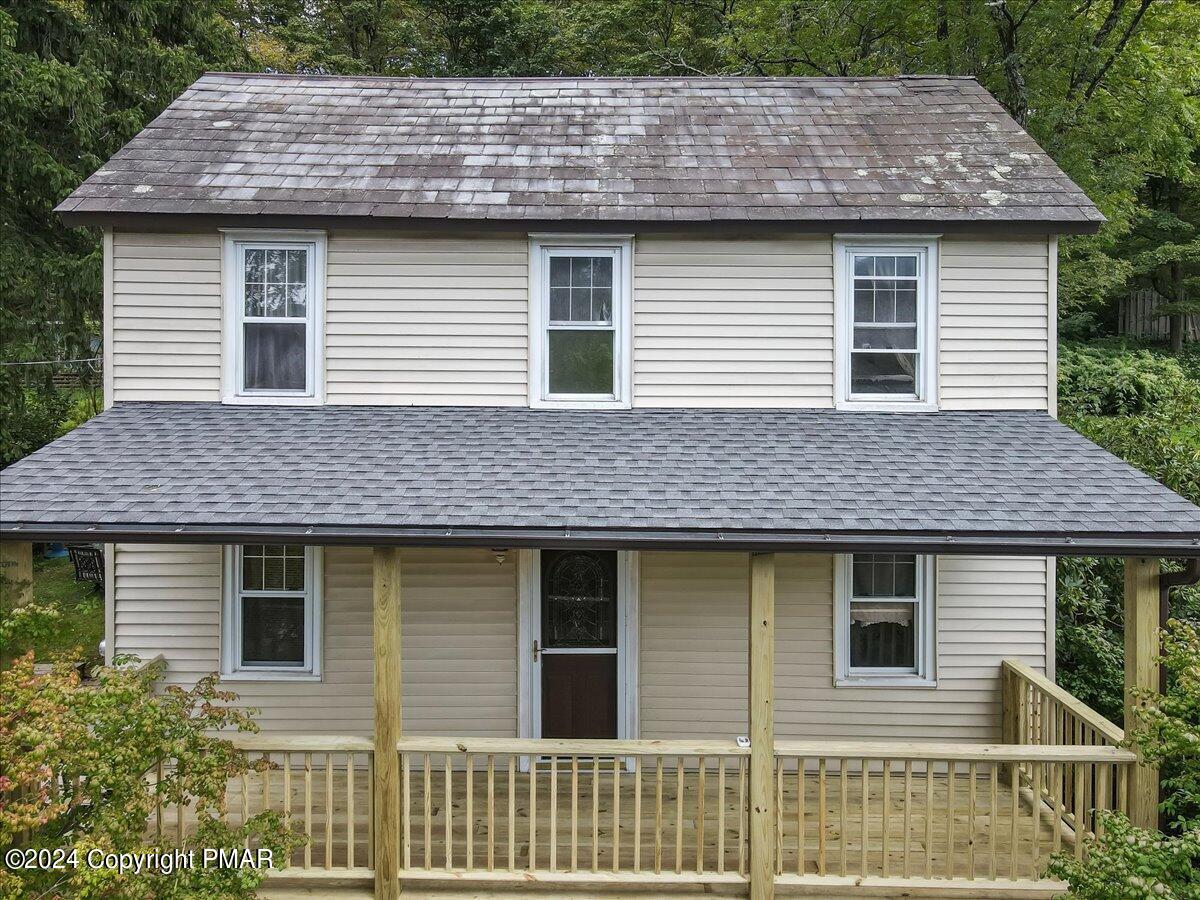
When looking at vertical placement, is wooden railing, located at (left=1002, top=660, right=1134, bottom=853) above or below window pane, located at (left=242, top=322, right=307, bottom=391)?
below

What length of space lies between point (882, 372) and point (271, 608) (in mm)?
6486

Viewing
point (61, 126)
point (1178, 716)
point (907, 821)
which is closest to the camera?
point (1178, 716)

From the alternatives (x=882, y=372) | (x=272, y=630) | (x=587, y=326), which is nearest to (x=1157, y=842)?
(x=882, y=372)

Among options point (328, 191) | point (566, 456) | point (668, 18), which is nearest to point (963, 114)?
point (566, 456)

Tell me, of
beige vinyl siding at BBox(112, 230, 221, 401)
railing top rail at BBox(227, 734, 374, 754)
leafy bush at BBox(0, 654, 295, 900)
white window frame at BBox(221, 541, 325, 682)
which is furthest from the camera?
beige vinyl siding at BBox(112, 230, 221, 401)

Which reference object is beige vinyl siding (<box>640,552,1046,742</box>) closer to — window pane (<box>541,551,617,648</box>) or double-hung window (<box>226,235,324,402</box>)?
window pane (<box>541,551,617,648</box>)

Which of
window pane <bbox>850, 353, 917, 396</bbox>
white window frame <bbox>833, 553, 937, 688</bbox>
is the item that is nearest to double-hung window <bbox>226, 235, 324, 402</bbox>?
window pane <bbox>850, 353, 917, 396</bbox>

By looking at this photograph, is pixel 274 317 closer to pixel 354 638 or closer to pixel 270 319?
pixel 270 319

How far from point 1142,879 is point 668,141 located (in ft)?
25.1

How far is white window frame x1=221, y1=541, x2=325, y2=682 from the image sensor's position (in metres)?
7.39

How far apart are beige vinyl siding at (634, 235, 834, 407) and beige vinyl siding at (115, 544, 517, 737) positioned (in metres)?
2.57

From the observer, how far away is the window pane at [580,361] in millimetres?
7754

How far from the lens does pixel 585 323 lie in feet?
25.4

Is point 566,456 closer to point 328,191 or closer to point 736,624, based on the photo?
point 736,624
